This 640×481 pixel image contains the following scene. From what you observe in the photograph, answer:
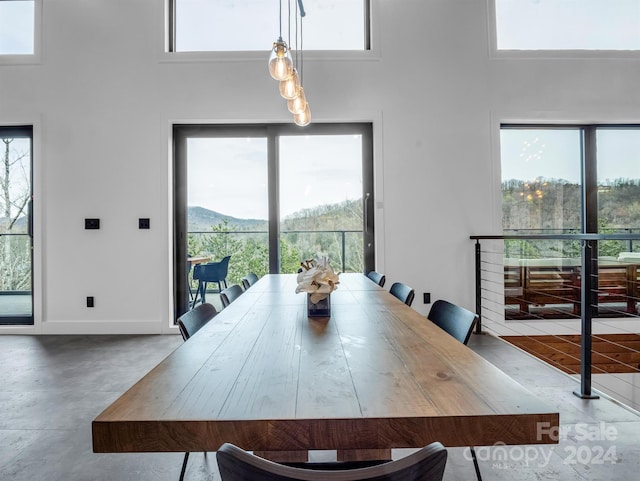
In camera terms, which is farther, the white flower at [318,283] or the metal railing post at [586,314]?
the metal railing post at [586,314]

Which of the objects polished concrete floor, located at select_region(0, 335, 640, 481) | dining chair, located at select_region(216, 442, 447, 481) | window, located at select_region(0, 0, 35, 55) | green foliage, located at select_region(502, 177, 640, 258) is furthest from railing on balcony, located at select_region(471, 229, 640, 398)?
window, located at select_region(0, 0, 35, 55)

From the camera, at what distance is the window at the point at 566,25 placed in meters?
3.87

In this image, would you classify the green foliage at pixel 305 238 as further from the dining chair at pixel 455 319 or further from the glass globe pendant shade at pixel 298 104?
the dining chair at pixel 455 319

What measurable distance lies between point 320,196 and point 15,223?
3.30 m

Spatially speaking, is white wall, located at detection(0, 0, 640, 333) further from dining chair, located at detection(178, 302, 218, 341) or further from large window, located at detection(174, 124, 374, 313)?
dining chair, located at detection(178, 302, 218, 341)

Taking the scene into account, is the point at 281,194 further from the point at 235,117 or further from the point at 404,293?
the point at 404,293

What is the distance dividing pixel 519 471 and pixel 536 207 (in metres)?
3.02

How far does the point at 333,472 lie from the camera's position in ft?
1.59

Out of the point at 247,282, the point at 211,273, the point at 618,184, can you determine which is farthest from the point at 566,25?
the point at 211,273

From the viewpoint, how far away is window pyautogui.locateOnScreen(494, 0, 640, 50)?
387 centimetres

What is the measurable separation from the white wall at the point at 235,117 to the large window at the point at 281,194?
→ 242mm

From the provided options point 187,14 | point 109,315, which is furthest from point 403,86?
point 109,315

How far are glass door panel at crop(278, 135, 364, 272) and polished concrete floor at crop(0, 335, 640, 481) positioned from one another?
1.73m

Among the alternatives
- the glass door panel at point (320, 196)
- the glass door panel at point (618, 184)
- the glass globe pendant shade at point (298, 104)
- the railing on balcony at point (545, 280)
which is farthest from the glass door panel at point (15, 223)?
the glass door panel at point (618, 184)
